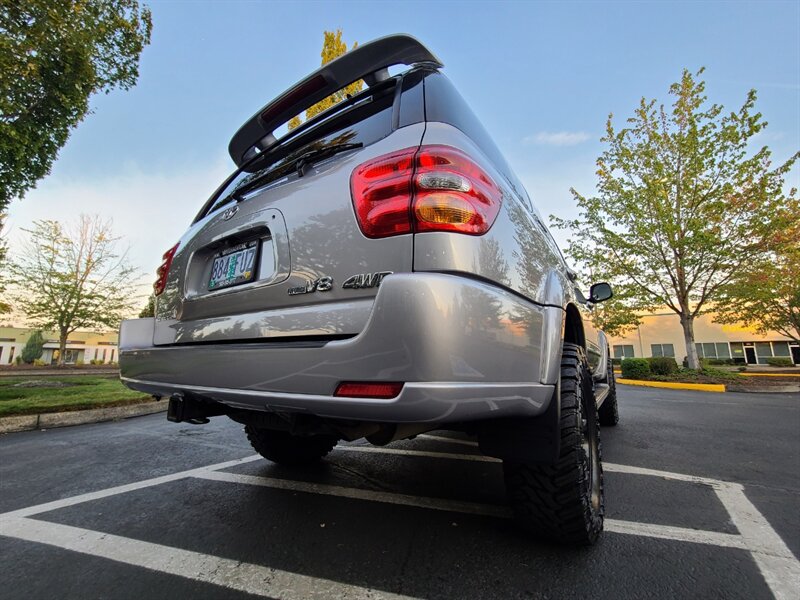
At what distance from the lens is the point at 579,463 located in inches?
62.7

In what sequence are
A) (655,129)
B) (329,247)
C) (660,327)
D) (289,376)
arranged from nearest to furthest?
1. (289,376)
2. (329,247)
3. (655,129)
4. (660,327)

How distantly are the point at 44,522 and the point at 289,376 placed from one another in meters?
1.91

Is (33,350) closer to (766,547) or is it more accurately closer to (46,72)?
(46,72)

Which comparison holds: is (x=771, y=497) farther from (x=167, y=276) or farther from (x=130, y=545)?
(x=167, y=276)

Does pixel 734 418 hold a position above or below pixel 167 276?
below

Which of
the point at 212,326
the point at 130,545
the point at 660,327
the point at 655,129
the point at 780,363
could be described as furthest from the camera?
the point at 660,327

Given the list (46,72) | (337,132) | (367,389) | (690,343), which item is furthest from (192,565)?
(690,343)

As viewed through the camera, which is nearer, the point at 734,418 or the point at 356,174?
the point at 356,174

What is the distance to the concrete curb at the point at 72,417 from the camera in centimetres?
454

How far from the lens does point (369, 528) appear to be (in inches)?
73.9

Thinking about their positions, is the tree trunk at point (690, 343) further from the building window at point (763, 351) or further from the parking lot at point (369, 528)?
the building window at point (763, 351)

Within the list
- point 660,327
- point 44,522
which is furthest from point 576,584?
point 660,327

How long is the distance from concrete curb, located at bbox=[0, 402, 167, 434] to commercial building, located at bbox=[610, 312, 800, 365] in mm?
34066

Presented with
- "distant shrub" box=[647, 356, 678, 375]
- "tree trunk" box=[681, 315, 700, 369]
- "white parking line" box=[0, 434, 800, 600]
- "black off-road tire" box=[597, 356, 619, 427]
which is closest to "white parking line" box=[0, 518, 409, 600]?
"white parking line" box=[0, 434, 800, 600]
